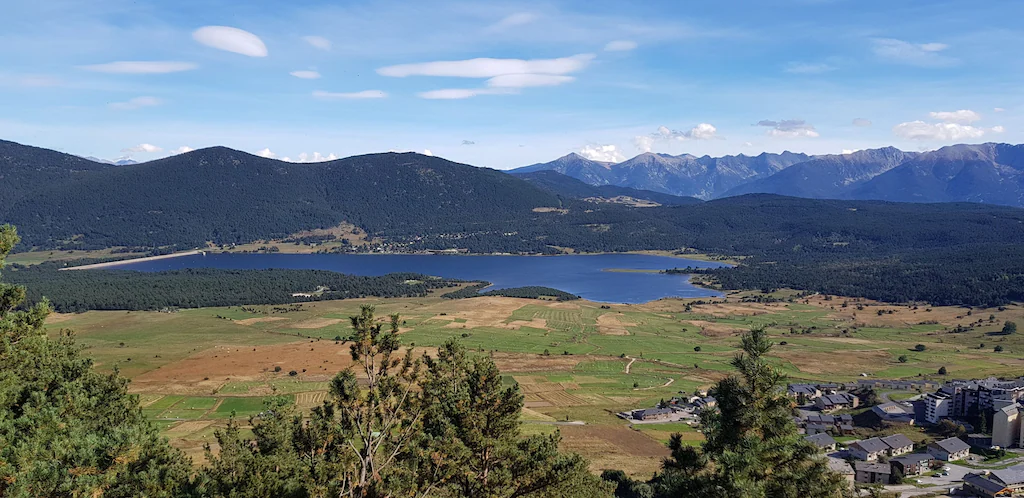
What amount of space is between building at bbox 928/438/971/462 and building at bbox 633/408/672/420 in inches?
835

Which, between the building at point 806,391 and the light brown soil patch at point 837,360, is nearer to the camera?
the building at point 806,391

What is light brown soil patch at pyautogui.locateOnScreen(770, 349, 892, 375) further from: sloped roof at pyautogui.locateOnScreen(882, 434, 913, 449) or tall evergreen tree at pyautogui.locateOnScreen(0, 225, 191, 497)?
tall evergreen tree at pyautogui.locateOnScreen(0, 225, 191, 497)

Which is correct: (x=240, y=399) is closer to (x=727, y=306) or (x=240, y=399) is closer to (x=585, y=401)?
(x=585, y=401)

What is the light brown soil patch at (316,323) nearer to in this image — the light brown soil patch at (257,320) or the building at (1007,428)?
the light brown soil patch at (257,320)

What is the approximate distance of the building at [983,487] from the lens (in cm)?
3709

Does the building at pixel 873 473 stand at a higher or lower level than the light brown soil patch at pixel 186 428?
higher

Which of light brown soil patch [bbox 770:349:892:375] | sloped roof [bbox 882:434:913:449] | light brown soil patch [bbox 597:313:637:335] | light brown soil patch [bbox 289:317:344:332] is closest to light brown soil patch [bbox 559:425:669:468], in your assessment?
sloped roof [bbox 882:434:913:449]

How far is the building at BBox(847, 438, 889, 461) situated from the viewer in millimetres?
46250

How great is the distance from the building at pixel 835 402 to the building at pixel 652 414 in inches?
595

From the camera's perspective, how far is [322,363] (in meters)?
78.8

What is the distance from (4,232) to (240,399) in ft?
186

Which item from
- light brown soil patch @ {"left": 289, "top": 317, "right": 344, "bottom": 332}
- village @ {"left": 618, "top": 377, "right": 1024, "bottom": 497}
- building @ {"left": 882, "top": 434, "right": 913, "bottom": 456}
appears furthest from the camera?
light brown soil patch @ {"left": 289, "top": 317, "right": 344, "bottom": 332}

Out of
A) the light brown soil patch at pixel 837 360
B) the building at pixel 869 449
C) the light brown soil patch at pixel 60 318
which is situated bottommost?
the light brown soil patch at pixel 837 360

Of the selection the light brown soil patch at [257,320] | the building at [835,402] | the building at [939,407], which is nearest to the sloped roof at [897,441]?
the building at [939,407]
